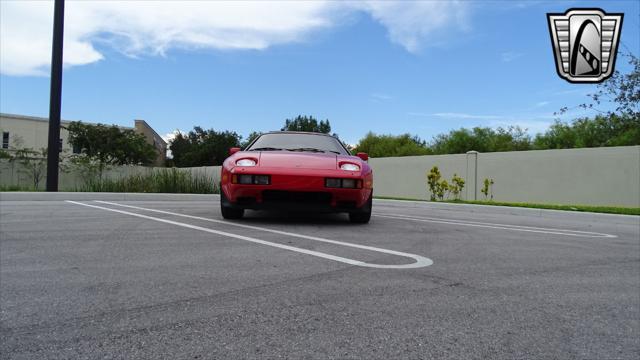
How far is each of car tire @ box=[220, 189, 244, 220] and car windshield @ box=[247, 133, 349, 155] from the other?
0.84m

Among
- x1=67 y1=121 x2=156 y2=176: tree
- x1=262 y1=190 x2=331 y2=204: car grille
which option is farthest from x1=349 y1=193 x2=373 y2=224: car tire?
x1=67 y1=121 x2=156 y2=176: tree

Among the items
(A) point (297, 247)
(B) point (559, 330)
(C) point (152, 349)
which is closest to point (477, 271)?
(B) point (559, 330)

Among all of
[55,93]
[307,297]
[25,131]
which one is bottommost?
[307,297]

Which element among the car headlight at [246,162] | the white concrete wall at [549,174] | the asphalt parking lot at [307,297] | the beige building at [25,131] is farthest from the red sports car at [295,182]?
the beige building at [25,131]

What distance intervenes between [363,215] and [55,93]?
38.4 ft

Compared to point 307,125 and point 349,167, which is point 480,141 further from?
point 349,167

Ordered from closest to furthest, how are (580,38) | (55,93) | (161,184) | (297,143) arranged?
1. (297,143)
2. (580,38)
3. (55,93)
4. (161,184)

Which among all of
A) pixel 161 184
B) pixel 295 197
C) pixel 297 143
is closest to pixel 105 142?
pixel 161 184

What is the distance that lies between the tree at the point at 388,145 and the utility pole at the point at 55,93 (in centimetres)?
4900

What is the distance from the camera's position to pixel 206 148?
65812 mm

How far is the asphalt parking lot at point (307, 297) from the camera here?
1965mm

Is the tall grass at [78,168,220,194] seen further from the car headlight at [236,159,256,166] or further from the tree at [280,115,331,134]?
the tree at [280,115,331,134]

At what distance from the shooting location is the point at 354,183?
18.6 ft

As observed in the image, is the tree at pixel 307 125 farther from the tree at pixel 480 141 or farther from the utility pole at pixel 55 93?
the utility pole at pixel 55 93
